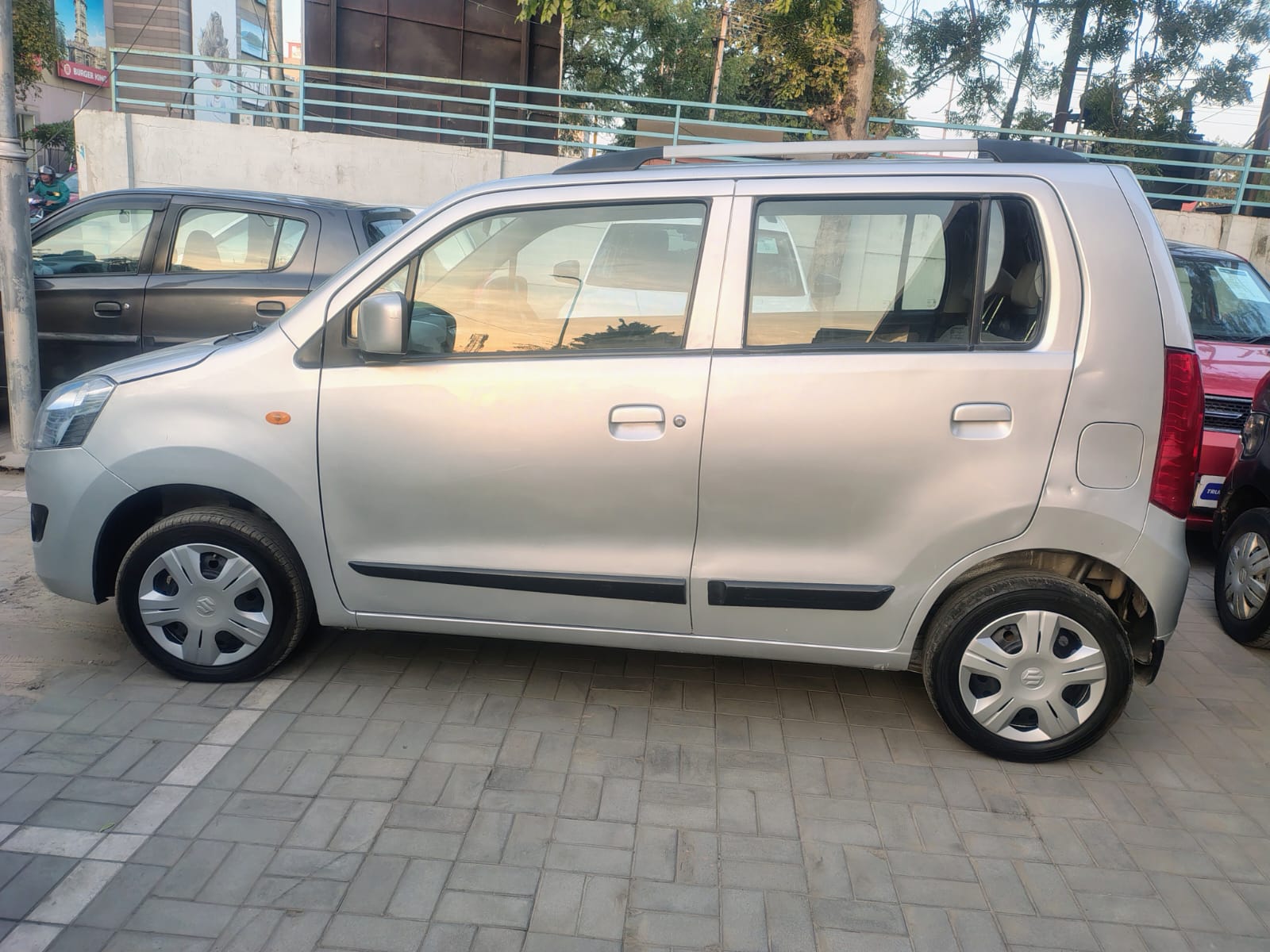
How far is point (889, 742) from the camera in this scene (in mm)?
3596

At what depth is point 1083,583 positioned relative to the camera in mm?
3496

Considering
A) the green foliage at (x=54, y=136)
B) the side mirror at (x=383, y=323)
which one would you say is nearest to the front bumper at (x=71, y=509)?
the side mirror at (x=383, y=323)

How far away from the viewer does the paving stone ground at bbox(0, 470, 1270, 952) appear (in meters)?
2.61

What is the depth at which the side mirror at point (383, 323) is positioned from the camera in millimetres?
3330

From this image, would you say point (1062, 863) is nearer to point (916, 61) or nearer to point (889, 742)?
point (889, 742)

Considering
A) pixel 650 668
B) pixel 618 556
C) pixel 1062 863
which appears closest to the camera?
pixel 1062 863

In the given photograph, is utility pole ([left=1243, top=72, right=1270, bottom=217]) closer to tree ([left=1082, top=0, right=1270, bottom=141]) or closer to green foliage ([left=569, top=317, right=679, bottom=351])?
tree ([left=1082, top=0, right=1270, bottom=141])

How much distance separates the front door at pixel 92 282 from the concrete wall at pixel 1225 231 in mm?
12743

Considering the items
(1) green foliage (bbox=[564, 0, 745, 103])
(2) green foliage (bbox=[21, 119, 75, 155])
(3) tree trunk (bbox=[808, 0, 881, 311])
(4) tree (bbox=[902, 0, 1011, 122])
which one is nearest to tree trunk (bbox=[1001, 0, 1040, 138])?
(4) tree (bbox=[902, 0, 1011, 122])

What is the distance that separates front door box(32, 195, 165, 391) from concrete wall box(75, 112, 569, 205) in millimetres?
6921

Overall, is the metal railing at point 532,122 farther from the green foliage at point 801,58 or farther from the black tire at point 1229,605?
the black tire at point 1229,605

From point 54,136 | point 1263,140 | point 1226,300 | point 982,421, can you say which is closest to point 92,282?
point 982,421

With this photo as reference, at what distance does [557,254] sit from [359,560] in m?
1.29

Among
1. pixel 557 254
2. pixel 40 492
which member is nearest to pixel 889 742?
pixel 557 254
